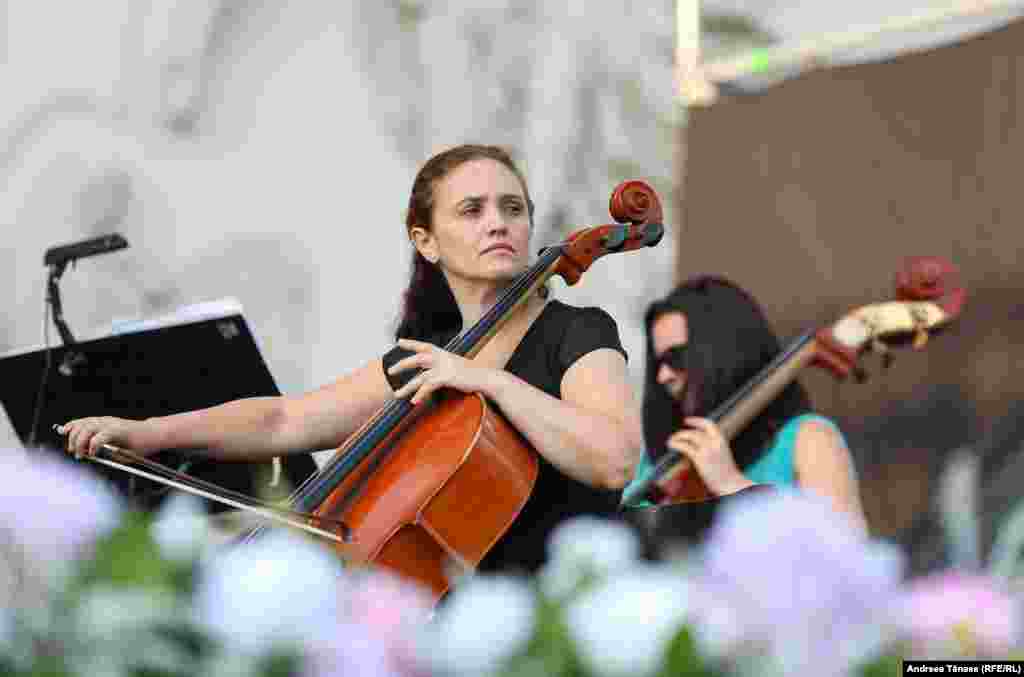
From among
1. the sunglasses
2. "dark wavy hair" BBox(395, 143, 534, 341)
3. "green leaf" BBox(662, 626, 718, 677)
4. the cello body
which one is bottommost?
the cello body

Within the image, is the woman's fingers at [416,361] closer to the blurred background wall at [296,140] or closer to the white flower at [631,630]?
the white flower at [631,630]

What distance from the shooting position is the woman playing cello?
1587mm

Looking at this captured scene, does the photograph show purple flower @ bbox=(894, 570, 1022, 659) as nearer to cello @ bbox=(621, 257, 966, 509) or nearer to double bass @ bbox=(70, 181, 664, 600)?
double bass @ bbox=(70, 181, 664, 600)

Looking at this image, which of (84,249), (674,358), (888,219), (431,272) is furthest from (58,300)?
(888,219)

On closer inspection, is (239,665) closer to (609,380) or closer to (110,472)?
(609,380)

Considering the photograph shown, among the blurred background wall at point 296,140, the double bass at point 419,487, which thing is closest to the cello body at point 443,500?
the double bass at point 419,487

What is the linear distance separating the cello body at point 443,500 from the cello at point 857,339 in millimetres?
880

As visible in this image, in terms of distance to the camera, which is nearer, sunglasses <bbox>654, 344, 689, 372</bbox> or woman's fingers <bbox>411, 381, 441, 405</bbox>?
woman's fingers <bbox>411, 381, 441, 405</bbox>

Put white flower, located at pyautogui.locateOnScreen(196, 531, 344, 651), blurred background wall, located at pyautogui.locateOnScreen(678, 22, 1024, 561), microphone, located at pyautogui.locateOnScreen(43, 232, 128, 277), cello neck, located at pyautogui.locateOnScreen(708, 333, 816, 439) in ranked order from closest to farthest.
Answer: white flower, located at pyautogui.locateOnScreen(196, 531, 344, 651) < microphone, located at pyautogui.locateOnScreen(43, 232, 128, 277) < cello neck, located at pyautogui.locateOnScreen(708, 333, 816, 439) < blurred background wall, located at pyautogui.locateOnScreen(678, 22, 1024, 561)

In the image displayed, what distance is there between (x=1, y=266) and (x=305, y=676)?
2853 millimetres

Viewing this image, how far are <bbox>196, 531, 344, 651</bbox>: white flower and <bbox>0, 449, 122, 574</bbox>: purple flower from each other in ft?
0.12

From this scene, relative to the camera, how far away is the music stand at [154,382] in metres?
1.82

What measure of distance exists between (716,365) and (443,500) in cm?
119

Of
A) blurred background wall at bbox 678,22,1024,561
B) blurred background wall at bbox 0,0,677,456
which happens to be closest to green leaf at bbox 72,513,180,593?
blurred background wall at bbox 678,22,1024,561
